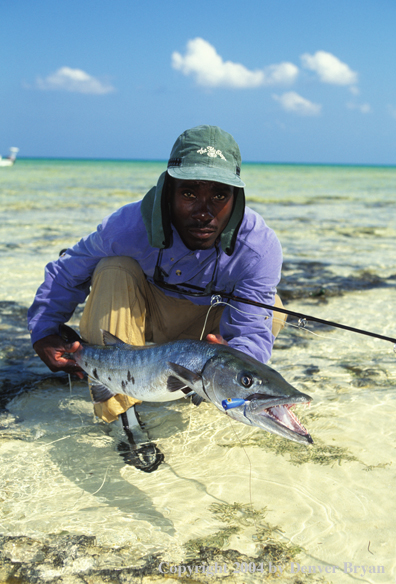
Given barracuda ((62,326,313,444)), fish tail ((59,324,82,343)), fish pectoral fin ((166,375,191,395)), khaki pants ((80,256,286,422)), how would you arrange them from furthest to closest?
1. fish tail ((59,324,82,343))
2. khaki pants ((80,256,286,422))
3. fish pectoral fin ((166,375,191,395))
4. barracuda ((62,326,313,444))

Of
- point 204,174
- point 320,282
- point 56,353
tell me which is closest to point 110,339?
Answer: point 56,353

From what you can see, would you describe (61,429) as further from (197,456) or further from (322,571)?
(322,571)

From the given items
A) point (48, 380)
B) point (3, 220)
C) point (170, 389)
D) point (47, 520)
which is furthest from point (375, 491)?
point (3, 220)

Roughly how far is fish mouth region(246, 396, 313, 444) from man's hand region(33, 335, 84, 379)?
59.6 inches

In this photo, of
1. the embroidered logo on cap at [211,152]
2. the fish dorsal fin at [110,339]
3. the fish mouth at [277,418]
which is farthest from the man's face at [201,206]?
the fish mouth at [277,418]

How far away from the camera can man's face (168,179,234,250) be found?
9.91ft

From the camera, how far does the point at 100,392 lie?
3064 millimetres

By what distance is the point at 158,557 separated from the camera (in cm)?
228

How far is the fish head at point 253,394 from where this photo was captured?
1991 mm

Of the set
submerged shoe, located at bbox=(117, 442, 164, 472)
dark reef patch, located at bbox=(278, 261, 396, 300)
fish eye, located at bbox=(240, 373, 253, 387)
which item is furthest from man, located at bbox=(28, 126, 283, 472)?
dark reef patch, located at bbox=(278, 261, 396, 300)

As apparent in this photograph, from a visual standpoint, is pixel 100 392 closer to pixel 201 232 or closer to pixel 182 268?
pixel 182 268

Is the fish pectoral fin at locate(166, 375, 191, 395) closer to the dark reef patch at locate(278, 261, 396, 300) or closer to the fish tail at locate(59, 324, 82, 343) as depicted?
the fish tail at locate(59, 324, 82, 343)

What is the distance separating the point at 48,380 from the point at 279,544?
243 cm

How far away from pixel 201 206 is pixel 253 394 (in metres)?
1.33
